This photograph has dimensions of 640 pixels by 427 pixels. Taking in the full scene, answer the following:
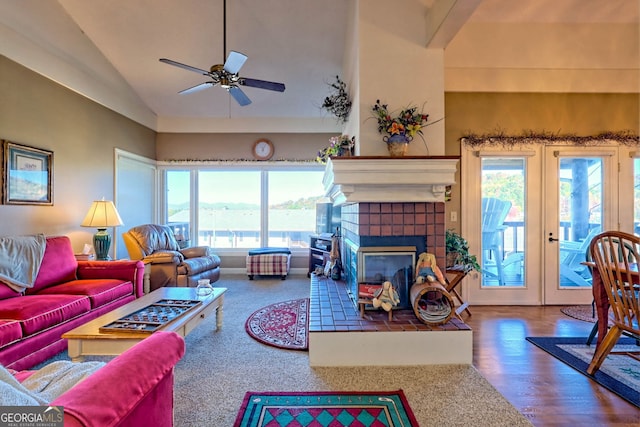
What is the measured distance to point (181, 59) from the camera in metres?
4.27

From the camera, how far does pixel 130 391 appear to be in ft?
3.19

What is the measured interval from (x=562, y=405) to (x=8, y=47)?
5.32m

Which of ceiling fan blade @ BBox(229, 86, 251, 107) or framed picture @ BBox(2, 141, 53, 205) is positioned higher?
ceiling fan blade @ BBox(229, 86, 251, 107)

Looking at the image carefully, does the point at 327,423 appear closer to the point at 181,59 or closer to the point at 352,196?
the point at 352,196

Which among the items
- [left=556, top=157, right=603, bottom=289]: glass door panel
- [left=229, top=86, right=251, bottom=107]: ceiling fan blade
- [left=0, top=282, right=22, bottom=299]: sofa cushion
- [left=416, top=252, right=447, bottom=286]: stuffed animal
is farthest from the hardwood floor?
[left=0, top=282, right=22, bottom=299]: sofa cushion

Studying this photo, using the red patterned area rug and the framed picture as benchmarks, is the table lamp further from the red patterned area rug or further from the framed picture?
the red patterned area rug

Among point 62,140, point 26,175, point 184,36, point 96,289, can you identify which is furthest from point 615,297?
point 62,140

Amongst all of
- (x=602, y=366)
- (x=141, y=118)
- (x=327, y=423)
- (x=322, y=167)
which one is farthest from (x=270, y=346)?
(x=141, y=118)

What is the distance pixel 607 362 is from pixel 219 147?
5.67 meters

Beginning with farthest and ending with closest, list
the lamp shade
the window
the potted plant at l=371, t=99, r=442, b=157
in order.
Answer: the window, the lamp shade, the potted plant at l=371, t=99, r=442, b=157

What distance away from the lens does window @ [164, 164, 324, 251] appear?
18.8 ft

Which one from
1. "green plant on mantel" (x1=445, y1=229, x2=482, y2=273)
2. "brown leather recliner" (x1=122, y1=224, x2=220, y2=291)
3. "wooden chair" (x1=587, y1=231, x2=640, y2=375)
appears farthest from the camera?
"brown leather recliner" (x1=122, y1=224, x2=220, y2=291)

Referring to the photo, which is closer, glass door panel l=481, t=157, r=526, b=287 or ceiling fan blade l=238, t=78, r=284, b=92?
ceiling fan blade l=238, t=78, r=284, b=92

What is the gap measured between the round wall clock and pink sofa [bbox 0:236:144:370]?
2.87 m
